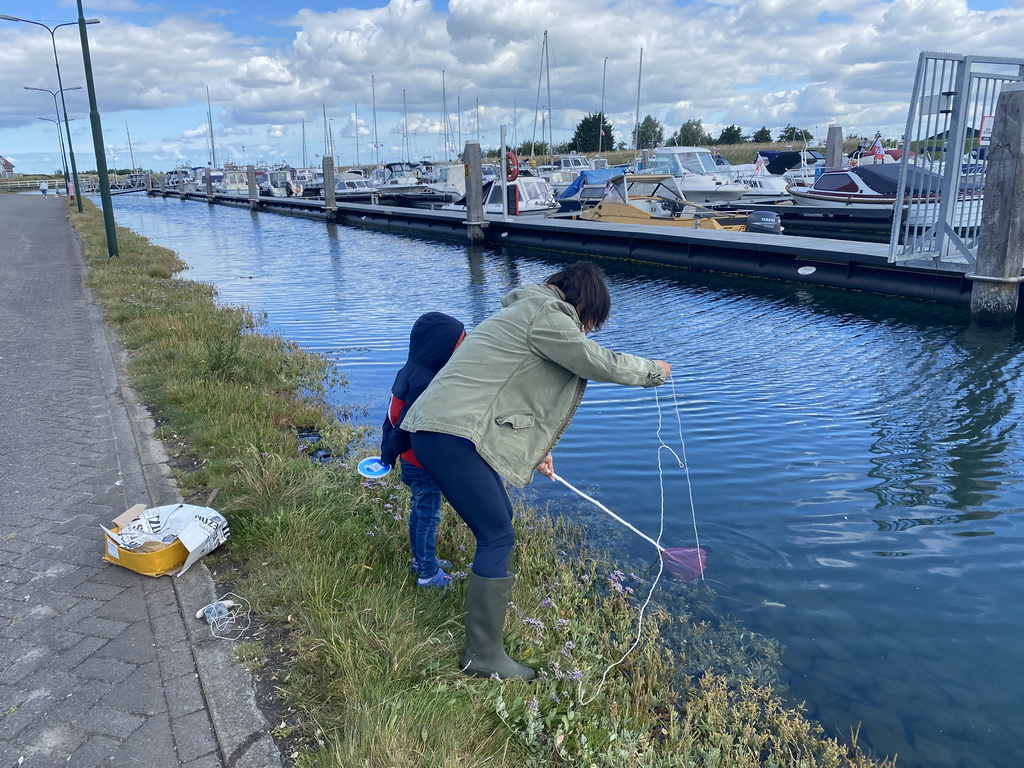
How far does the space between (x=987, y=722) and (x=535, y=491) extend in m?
3.45

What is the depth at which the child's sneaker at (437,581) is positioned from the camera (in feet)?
13.8

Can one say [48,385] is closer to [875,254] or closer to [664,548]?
[664,548]

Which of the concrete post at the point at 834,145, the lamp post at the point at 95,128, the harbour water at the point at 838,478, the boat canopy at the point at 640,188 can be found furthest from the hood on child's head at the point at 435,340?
the concrete post at the point at 834,145

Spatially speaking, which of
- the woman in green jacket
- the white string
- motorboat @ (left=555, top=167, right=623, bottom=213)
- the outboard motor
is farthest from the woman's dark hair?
motorboat @ (left=555, top=167, right=623, bottom=213)

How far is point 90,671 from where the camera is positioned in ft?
10.8

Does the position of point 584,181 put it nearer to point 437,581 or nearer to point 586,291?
point 437,581

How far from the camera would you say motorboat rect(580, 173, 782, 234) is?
20.9 meters

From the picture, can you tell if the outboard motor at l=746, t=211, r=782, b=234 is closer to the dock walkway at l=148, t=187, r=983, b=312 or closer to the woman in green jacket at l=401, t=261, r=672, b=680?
the dock walkway at l=148, t=187, r=983, b=312

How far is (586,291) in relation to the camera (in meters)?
3.26

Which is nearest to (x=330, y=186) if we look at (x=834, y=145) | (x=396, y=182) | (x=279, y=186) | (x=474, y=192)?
(x=396, y=182)

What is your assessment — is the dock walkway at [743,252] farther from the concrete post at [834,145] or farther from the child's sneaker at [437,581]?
the concrete post at [834,145]

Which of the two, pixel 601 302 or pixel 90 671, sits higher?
pixel 601 302

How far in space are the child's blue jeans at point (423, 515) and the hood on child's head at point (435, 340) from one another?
606 millimetres

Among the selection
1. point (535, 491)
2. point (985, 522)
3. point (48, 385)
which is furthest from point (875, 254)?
point (48, 385)
